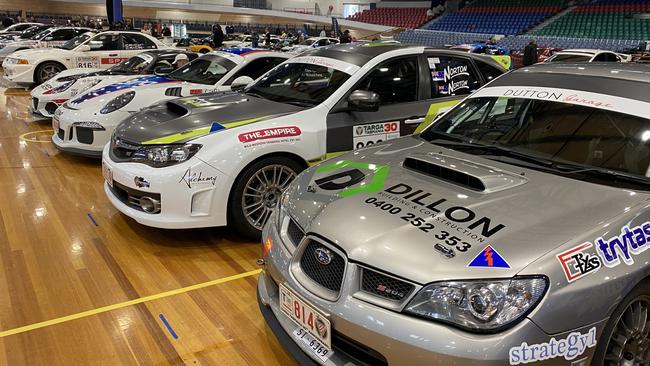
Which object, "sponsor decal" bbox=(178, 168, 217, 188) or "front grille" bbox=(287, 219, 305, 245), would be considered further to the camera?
"sponsor decal" bbox=(178, 168, 217, 188)

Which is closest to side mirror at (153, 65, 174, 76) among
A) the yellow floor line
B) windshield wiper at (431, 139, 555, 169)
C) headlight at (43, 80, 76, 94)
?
headlight at (43, 80, 76, 94)

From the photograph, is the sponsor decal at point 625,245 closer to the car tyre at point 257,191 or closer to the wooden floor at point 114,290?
the wooden floor at point 114,290

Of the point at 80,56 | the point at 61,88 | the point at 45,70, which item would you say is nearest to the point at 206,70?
the point at 61,88

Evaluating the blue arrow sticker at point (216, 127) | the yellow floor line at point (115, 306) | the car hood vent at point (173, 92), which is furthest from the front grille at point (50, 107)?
the yellow floor line at point (115, 306)

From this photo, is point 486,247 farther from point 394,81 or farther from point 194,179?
point 394,81

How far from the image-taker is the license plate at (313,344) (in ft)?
6.63

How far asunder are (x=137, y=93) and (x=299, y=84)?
2589 millimetres

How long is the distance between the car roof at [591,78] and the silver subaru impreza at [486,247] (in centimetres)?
1

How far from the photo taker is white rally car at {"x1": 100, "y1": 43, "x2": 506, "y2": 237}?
141 inches

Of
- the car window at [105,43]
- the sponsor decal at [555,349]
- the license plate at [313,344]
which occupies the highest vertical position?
the car window at [105,43]

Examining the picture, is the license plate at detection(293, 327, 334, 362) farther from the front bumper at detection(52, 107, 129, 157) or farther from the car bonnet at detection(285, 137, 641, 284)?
the front bumper at detection(52, 107, 129, 157)

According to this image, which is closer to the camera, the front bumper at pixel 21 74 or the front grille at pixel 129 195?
the front grille at pixel 129 195

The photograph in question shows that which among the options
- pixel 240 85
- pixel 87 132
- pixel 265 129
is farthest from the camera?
pixel 87 132

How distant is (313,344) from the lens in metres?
2.08
